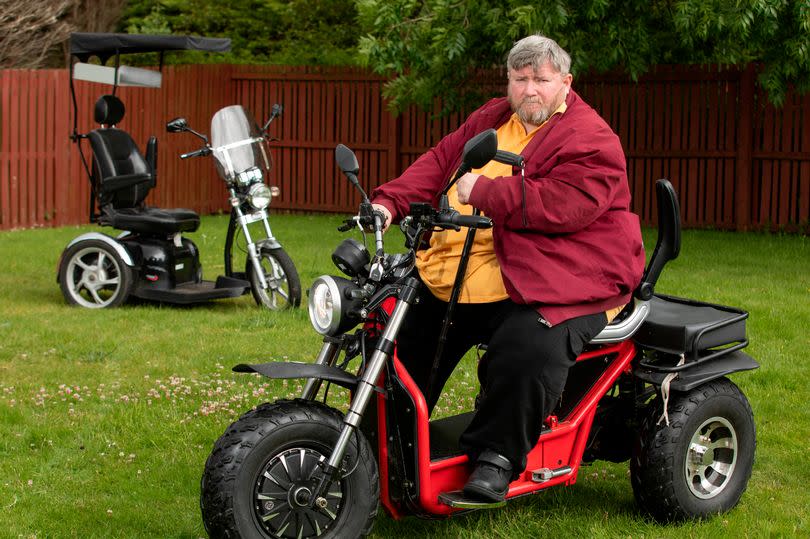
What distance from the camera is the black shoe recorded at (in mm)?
4426

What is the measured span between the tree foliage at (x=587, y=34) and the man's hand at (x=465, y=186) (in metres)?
7.28

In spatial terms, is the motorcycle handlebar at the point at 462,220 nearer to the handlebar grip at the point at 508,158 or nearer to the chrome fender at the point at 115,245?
the handlebar grip at the point at 508,158

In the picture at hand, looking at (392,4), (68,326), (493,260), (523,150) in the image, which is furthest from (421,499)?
(392,4)

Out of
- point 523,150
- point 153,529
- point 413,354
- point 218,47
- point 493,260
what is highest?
point 218,47

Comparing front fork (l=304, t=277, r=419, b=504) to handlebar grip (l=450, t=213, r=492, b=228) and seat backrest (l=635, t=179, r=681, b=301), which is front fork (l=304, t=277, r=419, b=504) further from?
seat backrest (l=635, t=179, r=681, b=301)

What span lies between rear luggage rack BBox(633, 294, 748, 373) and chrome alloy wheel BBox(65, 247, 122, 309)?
18.4ft

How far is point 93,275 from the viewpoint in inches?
387

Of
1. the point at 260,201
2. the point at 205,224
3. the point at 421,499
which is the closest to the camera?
the point at 421,499

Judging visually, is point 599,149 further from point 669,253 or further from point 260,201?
point 260,201

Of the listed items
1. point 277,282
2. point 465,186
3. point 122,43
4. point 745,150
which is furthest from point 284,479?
point 745,150

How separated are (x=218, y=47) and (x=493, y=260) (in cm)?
735

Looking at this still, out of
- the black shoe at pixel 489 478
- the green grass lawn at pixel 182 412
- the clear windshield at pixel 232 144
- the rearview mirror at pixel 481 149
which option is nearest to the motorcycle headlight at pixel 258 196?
the clear windshield at pixel 232 144

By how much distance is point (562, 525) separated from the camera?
491 centimetres

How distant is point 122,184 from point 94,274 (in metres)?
Answer: 0.74
